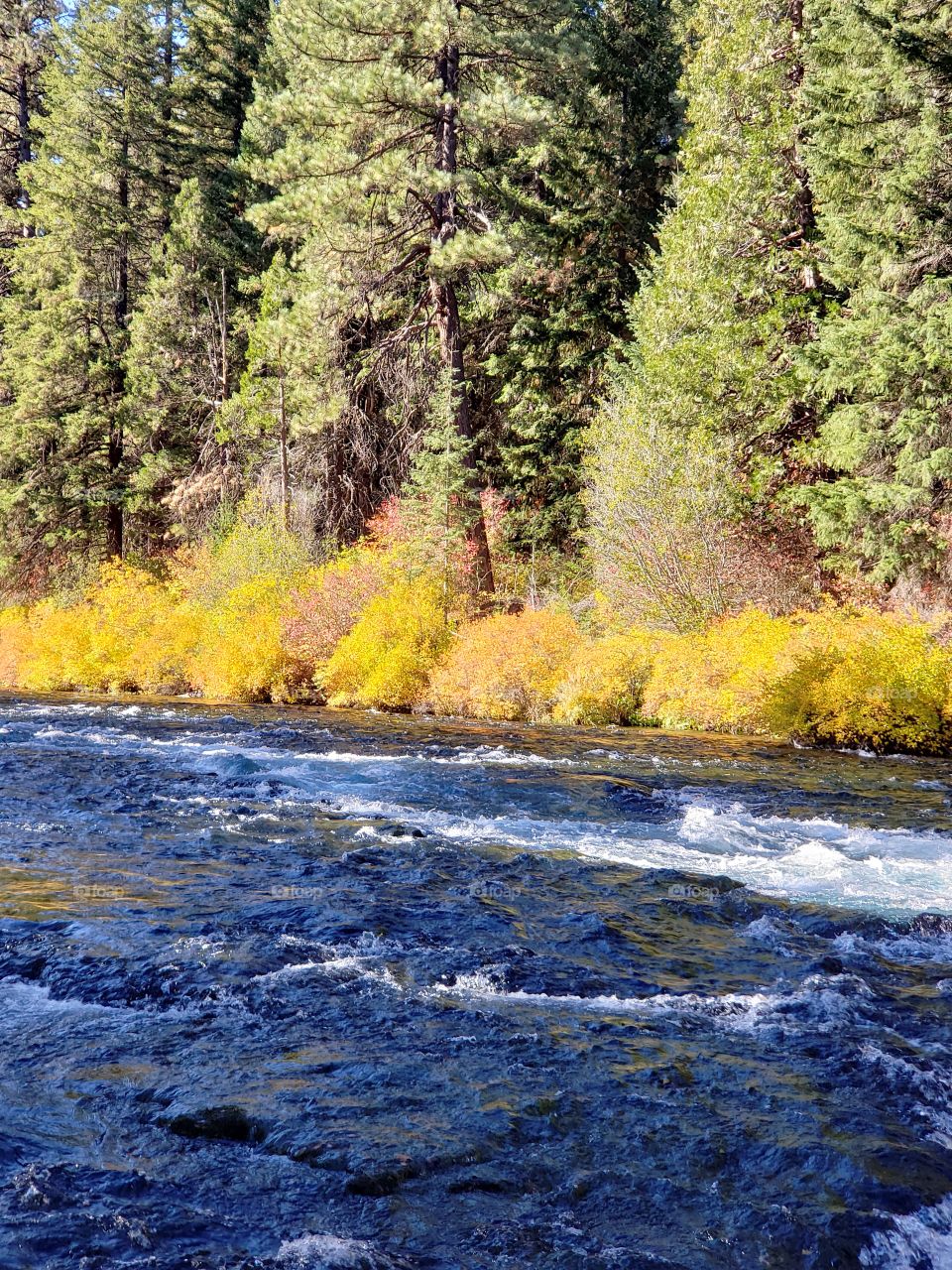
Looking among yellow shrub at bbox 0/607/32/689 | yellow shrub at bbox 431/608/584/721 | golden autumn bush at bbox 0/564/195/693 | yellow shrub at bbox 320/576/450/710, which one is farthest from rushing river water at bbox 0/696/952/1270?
yellow shrub at bbox 0/607/32/689

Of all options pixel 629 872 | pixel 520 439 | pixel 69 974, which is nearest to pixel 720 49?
pixel 520 439

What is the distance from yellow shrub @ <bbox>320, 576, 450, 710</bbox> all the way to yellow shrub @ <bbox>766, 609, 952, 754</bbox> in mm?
6411

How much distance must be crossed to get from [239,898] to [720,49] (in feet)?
69.3

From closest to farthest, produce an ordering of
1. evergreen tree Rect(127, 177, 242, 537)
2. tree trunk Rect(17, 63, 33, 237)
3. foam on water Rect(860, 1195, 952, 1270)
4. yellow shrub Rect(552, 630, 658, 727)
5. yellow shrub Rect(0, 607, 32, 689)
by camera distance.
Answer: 1. foam on water Rect(860, 1195, 952, 1270)
2. yellow shrub Rect(552, 630, 658, 727)
3. yellow shrub Rect(0, 607, 32, 689)
4. evergreen tree Rect(127, 177, 242, 537)
5. tree trunk Rect(17, 63, 33, 237)

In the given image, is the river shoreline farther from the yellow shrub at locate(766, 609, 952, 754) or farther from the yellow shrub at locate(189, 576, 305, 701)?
the yellow shrub at locate(189, 576, 305, 701)

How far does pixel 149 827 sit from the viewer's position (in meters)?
8.45

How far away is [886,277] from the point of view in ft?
55.7

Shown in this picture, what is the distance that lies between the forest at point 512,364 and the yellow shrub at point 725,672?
0.07 m

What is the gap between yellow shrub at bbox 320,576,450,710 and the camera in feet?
58.6

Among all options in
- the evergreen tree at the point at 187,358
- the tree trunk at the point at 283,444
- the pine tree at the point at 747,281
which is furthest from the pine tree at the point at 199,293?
the pine tree at the point at 747,281

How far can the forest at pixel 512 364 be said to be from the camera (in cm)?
1645

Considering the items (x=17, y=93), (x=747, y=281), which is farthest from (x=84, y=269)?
(x=747, y=281)

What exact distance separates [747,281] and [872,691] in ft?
35.7

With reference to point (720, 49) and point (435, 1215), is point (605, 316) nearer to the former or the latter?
point (720, 49)
